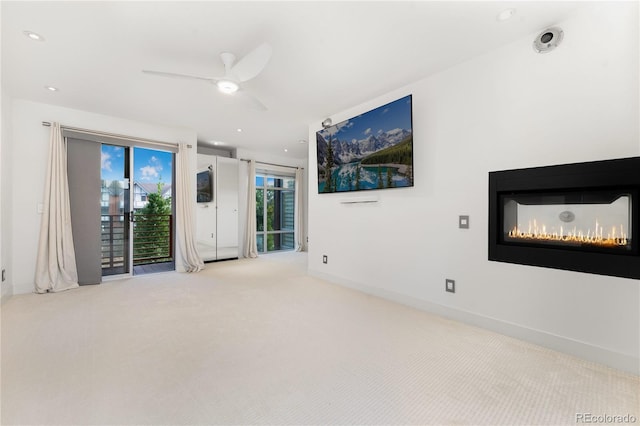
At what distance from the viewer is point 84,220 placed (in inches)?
157

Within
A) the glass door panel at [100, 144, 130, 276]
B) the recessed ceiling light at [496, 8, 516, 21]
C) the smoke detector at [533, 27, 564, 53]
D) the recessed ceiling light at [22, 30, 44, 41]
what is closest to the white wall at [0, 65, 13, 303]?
the glass door panel at [100, 144, 130, 276]

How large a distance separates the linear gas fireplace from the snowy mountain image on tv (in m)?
0.98

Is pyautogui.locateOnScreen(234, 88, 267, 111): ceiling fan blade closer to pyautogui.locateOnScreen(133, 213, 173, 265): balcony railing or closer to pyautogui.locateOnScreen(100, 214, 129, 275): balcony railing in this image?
pyautogui.locateOnScreen(100, 214, 129, 275): balcony railing

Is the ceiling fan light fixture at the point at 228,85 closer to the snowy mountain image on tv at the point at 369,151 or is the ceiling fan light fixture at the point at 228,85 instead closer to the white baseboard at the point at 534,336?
the snowy mountain image on tv at the point at 369,151

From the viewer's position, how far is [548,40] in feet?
7.00

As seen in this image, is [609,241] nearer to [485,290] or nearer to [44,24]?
[485,290]

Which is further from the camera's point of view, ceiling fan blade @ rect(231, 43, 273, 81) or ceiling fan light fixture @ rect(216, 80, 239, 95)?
ceiling fan light fixture @ rect(216, 80, 239, 95)

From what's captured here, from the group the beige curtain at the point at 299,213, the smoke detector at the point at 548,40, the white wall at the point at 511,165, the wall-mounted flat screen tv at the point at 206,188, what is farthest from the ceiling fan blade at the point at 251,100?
the beige curtain at the point at 299,213

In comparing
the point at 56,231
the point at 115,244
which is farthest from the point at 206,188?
the point at 56,231

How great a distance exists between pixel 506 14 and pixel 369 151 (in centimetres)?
174

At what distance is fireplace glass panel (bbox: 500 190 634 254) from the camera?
6.23 feet

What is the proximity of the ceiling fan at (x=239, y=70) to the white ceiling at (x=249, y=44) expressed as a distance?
134 millimetres

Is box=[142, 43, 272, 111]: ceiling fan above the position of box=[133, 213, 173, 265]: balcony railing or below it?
above

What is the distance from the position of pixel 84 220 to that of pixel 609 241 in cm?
585
